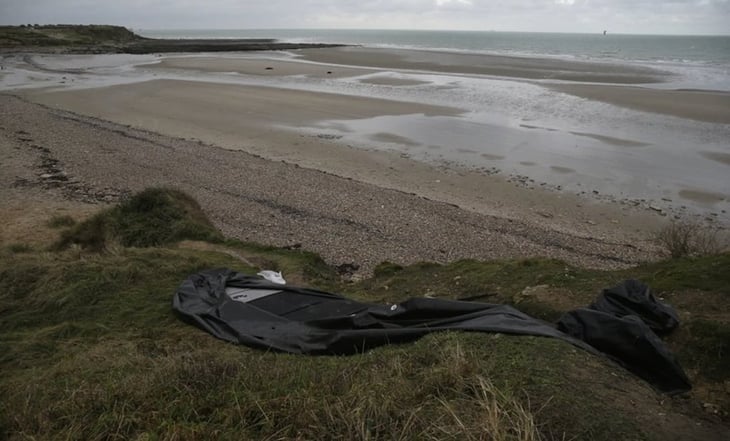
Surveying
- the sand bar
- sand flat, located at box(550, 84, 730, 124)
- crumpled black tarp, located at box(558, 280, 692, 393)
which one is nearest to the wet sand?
crumpled black tarp, located at box(558, 280, 692, 393)

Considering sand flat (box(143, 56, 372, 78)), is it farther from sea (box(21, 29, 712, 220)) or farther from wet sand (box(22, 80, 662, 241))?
wet sand (box(22, 80, 662, 241))

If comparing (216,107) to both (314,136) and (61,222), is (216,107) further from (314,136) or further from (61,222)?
(61,222)

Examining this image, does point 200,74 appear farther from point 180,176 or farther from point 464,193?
point 464,193

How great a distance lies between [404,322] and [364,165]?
1032 centimetres

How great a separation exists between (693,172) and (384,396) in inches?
559

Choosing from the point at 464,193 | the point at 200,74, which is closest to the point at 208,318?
the point at 464,193

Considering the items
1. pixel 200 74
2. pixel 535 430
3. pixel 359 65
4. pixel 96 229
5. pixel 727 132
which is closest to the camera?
pixel 535 430

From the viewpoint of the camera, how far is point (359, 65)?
4753cm

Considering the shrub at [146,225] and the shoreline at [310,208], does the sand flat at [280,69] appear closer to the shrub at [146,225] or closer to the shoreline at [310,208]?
the shoreline at [310,208]

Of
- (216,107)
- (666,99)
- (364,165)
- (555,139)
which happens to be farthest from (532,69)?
(364,165)

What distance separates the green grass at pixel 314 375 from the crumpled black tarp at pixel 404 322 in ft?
0.61

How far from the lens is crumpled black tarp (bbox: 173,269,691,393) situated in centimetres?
386

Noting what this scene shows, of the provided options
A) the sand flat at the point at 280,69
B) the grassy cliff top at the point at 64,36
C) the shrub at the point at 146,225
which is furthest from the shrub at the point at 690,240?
the grassy cliff top at the point at 64,36

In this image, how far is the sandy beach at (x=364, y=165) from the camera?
378 inches
